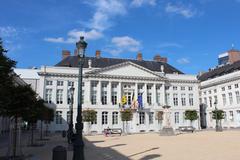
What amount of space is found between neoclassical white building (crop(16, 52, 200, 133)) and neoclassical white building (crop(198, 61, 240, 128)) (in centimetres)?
540

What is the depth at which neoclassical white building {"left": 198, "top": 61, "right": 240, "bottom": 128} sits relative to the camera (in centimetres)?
6134

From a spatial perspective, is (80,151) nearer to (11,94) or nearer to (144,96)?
(11,94)

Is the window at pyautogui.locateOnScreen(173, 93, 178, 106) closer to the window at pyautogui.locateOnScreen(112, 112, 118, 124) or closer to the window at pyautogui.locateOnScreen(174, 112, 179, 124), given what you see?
the window at pyautogui.locateOnScreen(174, 112, 179, 124)

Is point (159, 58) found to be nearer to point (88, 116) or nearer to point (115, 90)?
point (115, 90)

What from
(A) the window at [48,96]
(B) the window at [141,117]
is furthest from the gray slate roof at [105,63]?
(B) the window at [141,117]

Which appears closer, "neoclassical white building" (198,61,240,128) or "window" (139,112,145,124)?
"window" (139,112,145,124)

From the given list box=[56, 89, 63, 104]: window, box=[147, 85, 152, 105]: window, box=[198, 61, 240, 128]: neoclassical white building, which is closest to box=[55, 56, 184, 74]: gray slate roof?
box=[56, 89, 63, 104]: window

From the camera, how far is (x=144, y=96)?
60875 mm

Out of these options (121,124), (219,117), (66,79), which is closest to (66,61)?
(66,79)

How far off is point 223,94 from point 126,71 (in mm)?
24052

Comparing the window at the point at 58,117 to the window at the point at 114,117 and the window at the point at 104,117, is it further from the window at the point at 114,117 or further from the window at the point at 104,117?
the window at the point at 114,117

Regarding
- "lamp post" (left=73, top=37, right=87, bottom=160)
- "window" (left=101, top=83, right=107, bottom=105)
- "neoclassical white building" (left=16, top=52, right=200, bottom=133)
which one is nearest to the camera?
"lamp post" (left=73, top=37, right=87, bottom=160)

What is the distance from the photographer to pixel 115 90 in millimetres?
59594

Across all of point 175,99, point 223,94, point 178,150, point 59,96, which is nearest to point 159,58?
point 175,99
